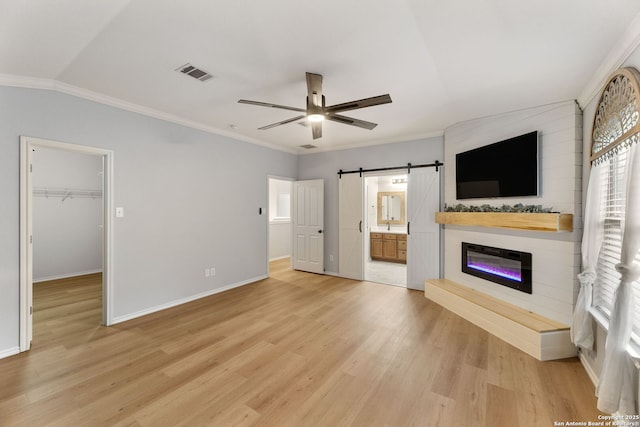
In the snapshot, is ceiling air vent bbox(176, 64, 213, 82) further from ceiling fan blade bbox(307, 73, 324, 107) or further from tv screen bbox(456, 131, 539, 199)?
tv screen bbox(456, 131, 539, 199)

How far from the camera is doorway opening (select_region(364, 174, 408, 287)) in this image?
6.80 metres

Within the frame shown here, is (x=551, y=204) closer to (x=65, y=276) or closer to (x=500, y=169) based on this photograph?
(x=500, y=169)

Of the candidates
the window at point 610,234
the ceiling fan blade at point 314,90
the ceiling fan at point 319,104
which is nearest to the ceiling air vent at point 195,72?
the ceiling fan at point 319,104

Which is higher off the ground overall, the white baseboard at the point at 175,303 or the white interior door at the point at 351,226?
the white interior door at the point at 351,226

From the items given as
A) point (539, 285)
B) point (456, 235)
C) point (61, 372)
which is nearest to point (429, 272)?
point (456, 235)

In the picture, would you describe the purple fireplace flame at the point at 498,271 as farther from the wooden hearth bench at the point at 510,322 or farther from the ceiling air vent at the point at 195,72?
the ceiling air vent at the point at 195,72

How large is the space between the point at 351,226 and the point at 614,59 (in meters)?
4.03

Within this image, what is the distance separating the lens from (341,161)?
5676 millimetres

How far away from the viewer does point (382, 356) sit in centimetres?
262

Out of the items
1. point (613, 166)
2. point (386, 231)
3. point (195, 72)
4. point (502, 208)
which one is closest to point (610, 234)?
point (613, 166)

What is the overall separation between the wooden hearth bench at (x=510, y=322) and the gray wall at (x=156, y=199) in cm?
341

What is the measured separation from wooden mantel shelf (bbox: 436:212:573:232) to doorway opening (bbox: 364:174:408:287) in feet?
8.88

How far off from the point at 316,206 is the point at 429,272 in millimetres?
2555

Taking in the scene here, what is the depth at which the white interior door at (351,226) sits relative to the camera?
17.7 feet
